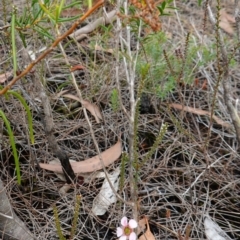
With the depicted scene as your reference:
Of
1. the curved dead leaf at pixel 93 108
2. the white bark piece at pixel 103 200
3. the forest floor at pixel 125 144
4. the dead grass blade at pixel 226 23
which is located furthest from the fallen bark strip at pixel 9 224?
the dead grass blade at pixel 226 23

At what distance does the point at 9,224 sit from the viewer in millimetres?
1552

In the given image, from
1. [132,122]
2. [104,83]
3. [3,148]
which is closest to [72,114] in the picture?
[104,83]

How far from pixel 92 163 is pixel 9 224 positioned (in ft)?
1.53

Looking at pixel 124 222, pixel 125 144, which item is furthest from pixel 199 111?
pixel 124 222

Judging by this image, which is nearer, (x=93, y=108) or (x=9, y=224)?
(x=9, y=224)

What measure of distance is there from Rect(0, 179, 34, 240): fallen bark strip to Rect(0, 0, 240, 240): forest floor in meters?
0.03

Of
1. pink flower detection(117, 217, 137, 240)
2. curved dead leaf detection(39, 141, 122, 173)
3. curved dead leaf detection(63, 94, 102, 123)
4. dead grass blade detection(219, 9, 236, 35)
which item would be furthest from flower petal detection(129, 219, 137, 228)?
dead grass blade detection(219, 9, 236, 35)

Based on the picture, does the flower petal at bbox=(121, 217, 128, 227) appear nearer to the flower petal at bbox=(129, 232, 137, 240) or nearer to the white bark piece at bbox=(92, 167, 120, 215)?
the flower petal at bbox=(129, 232, 137, 240)

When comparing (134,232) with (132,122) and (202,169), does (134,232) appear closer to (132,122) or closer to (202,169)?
(132,122)

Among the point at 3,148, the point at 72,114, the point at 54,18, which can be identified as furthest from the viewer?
Result: the point at 72,114

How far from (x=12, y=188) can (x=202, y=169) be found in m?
0.78

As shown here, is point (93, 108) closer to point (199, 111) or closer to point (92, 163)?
point (92, 163)

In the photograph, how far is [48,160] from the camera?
6.25 ft

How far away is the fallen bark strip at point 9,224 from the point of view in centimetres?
151
